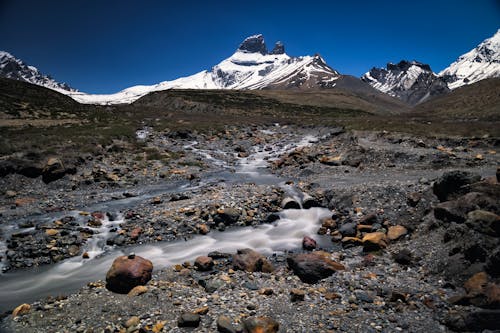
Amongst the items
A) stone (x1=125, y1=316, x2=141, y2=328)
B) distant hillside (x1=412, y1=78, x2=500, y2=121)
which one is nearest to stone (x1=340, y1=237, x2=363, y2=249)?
stone (x1=125, y1=316, x2=141, y2=328)

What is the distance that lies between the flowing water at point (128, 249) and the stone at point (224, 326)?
535 centimetres

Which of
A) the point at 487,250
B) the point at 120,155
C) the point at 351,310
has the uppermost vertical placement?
the point at 120,155

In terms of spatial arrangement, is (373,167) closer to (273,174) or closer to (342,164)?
(342,164)

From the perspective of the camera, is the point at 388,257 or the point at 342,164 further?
the point at 342,164

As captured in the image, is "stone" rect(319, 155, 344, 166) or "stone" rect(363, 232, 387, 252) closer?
"stone" rect(363, 232, 387, 252)

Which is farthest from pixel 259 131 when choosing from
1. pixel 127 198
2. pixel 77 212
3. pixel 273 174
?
pixel 77 212

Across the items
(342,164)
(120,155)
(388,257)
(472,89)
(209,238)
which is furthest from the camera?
(472,89)

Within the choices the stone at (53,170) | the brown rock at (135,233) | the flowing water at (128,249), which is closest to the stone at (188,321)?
the flowing water at (128,249)

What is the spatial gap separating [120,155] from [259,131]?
90.8ft

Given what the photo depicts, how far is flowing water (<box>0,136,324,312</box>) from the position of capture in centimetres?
1168

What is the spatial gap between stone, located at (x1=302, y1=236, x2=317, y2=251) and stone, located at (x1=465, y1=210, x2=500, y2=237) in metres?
6.47

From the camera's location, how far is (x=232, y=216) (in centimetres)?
1770

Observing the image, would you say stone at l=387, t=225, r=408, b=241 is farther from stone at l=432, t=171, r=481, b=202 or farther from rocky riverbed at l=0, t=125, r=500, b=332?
Result: stone at l=432, t=171, r=481, b=202

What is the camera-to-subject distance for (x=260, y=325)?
838cm
